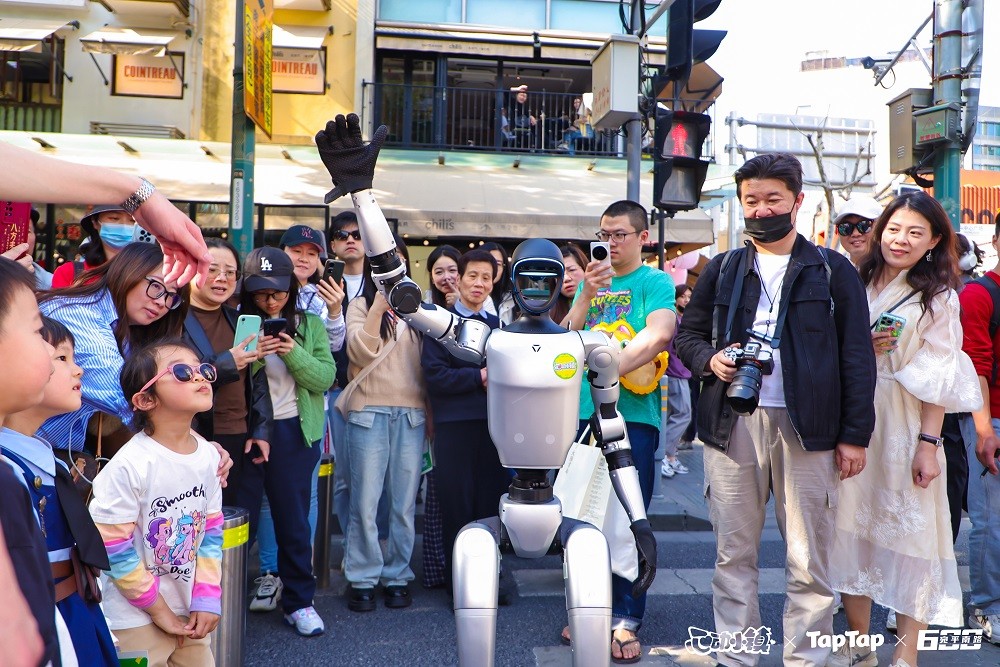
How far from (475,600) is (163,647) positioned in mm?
983

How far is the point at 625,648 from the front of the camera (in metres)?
3.59

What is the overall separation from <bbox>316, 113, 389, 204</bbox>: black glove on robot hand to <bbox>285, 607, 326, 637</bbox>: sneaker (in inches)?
85.0

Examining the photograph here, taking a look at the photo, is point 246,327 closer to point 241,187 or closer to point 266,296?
point 266,296

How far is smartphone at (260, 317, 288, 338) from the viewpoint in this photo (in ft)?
12.1

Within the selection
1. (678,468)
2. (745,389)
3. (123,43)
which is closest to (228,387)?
(745,389)

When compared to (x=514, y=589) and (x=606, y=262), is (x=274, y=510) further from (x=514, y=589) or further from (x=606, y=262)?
(x=606, y=262)

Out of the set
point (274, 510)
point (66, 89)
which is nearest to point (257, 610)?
point (274, 510)

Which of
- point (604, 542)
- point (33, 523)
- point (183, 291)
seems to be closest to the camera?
point (33, 523)

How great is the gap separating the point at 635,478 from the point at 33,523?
1.89 m

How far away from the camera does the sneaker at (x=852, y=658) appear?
3371mm

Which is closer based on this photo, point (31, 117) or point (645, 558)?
point (645, 558)

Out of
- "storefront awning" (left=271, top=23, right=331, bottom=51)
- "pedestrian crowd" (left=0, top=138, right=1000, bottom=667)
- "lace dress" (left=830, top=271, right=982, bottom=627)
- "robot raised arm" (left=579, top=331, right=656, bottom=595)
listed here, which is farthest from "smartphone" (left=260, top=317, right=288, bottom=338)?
"storefront awning" (left=271, top=23, right=331, bottom=51)

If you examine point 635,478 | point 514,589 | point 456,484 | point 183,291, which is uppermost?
point 183,291

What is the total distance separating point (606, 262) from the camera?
3.15 m
